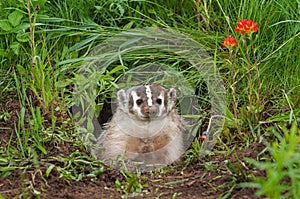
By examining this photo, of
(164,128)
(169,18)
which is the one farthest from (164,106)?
(169,18)

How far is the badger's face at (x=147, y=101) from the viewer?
14.2ft

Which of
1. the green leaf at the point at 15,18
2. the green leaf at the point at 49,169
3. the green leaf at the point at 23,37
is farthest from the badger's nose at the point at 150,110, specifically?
the green leaf at the point at 15,18

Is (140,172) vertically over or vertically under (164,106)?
under

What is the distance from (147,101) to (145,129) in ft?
0.82

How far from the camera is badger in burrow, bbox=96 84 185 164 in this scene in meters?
4.37

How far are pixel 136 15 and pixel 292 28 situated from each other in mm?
1312

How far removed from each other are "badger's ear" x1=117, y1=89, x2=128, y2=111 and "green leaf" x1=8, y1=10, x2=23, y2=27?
0.95 meters

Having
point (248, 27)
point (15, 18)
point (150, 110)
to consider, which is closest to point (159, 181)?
point (150, 110)

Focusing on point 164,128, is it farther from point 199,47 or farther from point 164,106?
point 199,47

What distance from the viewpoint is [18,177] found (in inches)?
141

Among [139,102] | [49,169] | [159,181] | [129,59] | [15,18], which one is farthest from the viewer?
[129,59]

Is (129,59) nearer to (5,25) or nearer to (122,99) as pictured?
(122,99)

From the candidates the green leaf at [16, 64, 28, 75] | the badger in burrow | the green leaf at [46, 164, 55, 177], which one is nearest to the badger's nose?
the badger in burrow

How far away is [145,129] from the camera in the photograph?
447 centimetres
